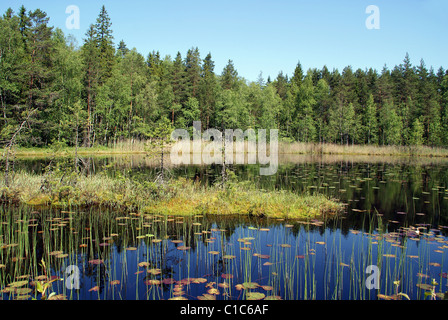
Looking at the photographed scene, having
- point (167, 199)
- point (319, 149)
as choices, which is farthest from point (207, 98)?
point (167, 199)

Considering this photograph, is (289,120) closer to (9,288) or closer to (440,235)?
(440,235)

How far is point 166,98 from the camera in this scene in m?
47.7

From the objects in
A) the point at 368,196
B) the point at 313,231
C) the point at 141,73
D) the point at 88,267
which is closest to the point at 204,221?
the point at 313,231

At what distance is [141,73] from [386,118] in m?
41.7

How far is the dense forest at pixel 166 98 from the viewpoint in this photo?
1356 inches

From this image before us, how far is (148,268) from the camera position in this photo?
5.15 meters

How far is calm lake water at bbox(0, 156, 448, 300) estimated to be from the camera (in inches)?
175

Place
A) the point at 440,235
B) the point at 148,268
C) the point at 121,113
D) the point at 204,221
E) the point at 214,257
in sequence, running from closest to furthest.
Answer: the point at 148,268, the point at 214,257, the point at 440,235, the point at 204,221, the point at 121,113

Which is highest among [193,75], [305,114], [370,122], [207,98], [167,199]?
[193,75]

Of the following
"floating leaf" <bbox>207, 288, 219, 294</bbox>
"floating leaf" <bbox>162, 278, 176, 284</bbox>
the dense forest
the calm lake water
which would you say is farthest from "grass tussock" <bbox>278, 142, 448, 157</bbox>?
"floating leaf" <bbox>207, 288, 219, 294</bbox>

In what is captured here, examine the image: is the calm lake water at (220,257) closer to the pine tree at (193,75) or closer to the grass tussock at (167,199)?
the grass tussock at (167,199)

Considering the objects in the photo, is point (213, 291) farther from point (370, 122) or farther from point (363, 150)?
point (370, 122)

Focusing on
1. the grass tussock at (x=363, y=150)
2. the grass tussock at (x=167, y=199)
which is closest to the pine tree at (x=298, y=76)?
the grass tussock at (x=363, y=150)

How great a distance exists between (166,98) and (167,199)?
40088mm
